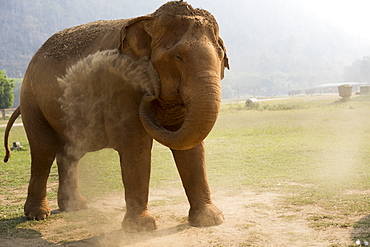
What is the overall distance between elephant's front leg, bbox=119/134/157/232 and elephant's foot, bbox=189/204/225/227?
0.63m

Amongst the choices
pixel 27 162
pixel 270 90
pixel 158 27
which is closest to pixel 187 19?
pixel 158 27

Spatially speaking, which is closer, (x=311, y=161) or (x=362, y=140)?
(x=311, y=161)

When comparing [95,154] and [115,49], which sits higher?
[115,49]

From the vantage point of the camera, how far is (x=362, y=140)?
1488 cm

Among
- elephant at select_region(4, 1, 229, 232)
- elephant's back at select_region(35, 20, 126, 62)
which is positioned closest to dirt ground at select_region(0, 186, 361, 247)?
elephant at select_region(4, 1, 229, 232)

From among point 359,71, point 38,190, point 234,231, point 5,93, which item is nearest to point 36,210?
point 38,190

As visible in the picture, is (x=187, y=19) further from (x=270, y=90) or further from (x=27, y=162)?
(x=270, y=90)

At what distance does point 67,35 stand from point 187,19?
2818 millimetres

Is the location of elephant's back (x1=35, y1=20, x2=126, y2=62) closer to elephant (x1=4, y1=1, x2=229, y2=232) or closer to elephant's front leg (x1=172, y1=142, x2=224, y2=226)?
elephant (x1=4, y1=1, x2=229, y2=232)

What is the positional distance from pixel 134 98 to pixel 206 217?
182cm

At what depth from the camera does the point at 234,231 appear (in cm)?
585

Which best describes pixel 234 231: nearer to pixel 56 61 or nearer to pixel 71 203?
pixel 71 203

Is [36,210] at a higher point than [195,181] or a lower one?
lower

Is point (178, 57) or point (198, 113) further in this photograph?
point (178, 57)
